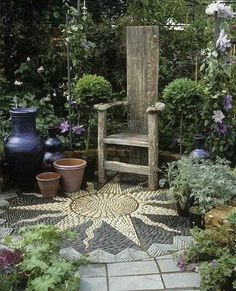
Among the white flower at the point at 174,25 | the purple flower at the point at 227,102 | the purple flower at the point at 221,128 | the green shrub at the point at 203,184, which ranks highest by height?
the white flower at the point at 174,25

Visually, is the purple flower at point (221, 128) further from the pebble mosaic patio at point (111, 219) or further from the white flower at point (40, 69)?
the white flower at point (40, 69)

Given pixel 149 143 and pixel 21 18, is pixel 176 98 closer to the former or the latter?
pixel 149 143

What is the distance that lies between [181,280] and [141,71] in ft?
8.29

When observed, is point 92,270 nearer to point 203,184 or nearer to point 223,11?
point 203,184

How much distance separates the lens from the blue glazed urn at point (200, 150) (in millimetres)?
3809

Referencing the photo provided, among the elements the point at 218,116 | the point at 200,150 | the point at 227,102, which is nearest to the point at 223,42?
the point at 227,102

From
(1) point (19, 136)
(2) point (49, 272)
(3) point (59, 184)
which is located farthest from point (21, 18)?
(2) point (49, 272)

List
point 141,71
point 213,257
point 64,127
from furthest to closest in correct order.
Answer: point 64,127 → point 141,71 → point 213,257

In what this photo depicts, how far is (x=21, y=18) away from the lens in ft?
18.0

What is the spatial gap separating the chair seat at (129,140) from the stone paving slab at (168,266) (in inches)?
58.6

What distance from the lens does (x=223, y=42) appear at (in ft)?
12.5

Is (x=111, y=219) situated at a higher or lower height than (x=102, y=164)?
lower

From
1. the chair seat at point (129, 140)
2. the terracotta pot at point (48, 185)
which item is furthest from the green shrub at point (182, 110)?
the terracotta pot at point (48, 185)

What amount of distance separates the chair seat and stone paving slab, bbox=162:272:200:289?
5.46 ft
